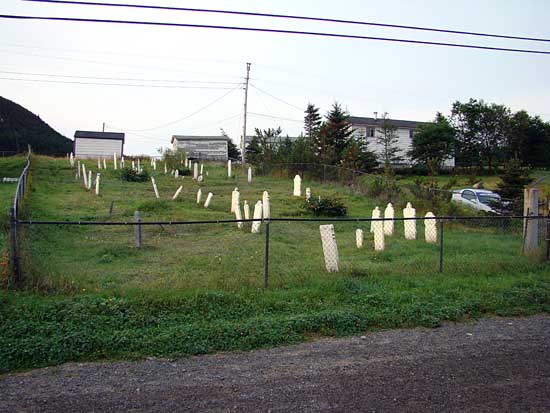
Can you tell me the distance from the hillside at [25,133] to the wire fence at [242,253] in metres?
55.6

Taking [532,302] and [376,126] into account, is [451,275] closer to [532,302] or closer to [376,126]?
[532,302]

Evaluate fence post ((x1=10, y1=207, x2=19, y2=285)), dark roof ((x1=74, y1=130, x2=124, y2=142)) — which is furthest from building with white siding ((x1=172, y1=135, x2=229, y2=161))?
fence post ((x1=10, y1=207, x2=19, y2=285))

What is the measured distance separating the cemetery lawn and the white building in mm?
41473

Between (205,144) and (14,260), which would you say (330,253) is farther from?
(205,144)

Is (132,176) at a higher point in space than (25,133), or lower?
lower

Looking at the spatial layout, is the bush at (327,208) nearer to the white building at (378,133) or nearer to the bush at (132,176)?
the bush at (132,176)

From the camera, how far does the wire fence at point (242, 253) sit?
812 cm

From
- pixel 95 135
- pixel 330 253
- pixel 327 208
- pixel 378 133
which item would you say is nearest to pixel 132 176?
pixel 327 208

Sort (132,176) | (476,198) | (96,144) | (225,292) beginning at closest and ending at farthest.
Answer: (225,292)
(476,198)
(132,176)
(96,144)

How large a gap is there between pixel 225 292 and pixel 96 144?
56340 mm

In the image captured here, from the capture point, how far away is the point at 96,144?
195 ft

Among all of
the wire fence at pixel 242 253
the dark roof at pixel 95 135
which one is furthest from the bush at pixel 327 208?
the dark roof at pixel 95 135

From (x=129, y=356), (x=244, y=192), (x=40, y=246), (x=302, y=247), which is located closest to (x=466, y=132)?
(x=244, y=192)

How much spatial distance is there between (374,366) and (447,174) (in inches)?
1898
